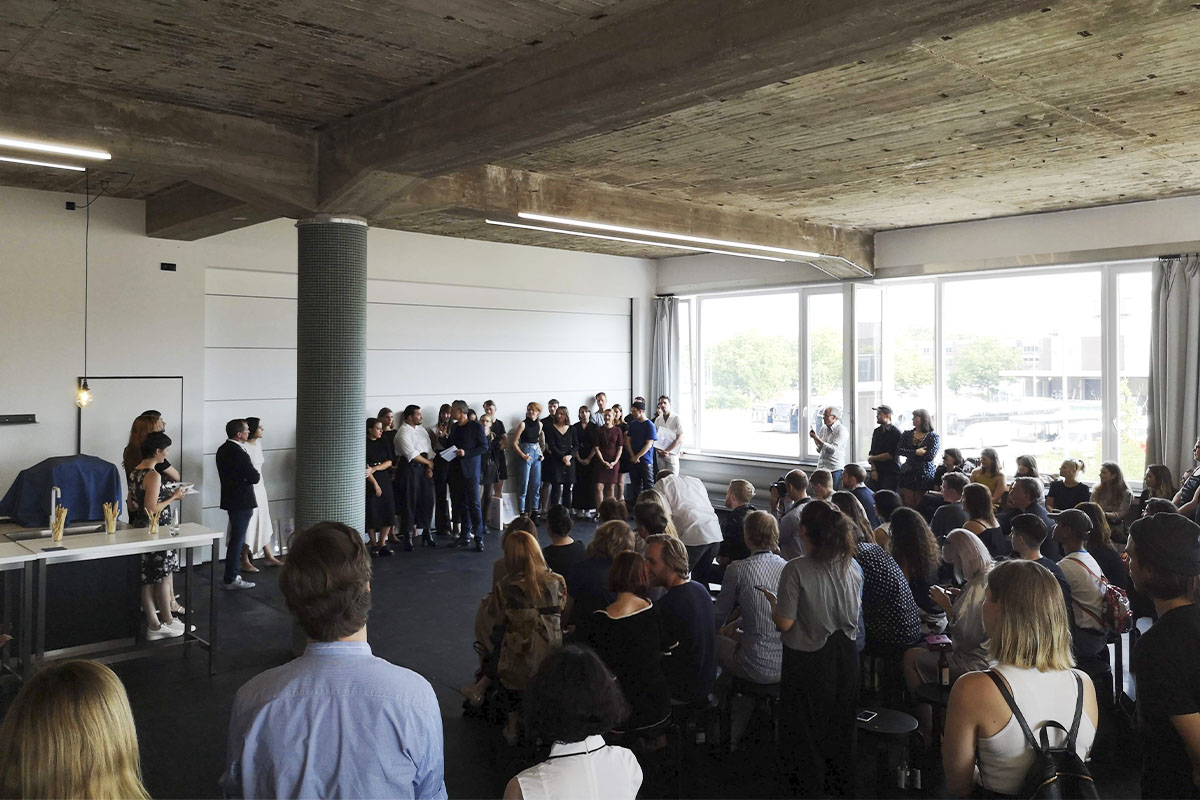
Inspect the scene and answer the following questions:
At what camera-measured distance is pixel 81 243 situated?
8.32 metres

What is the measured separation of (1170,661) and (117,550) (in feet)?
17.5

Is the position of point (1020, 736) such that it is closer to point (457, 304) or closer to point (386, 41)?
point (386, 41)

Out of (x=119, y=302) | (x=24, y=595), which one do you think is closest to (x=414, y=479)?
(x=119, y=302)

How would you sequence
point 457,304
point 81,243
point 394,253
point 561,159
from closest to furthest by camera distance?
point 561,159, point 81,243, point 394,253, point 457,304

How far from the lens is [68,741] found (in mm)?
1460

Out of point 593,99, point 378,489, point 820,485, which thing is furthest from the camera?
point 378,489

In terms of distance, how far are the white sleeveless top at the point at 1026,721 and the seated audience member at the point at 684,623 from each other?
1662 mm

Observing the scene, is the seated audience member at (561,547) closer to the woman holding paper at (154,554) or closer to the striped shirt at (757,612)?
the striped shirt at (757,612)

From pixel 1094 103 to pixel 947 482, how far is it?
2654 millimetres

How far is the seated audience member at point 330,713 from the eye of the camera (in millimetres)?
1807

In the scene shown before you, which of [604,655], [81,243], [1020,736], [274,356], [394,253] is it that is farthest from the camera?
[394,253]

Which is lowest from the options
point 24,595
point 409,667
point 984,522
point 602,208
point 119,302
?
point 409,667

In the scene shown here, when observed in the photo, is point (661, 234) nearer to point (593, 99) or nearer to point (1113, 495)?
point (593, 99)

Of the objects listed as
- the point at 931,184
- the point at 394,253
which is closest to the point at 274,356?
the point at 394,253
